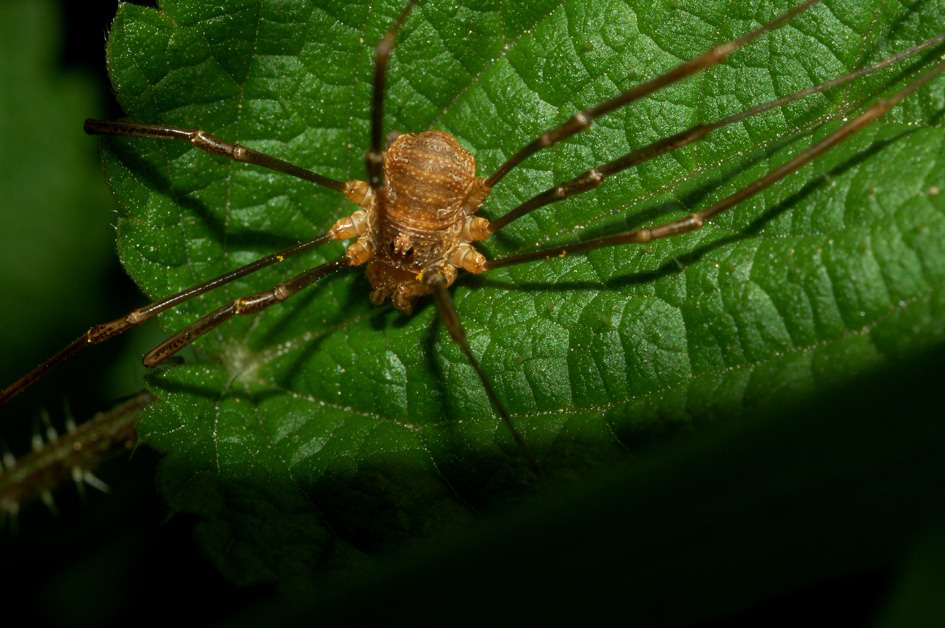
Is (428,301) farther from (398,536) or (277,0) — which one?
(277,0)

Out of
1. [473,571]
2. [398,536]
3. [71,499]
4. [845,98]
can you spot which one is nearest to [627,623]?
[473,571]

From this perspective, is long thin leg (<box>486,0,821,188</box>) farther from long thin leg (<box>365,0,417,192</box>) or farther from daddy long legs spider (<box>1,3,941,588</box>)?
long thin leg (<box>365,0,417,192</box>)

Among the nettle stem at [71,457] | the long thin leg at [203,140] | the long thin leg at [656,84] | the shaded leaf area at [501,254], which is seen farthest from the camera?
the nettle stem at [71,457]

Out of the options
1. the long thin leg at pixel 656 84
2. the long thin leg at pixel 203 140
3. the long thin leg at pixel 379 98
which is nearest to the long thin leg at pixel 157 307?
the long thin leg at pixel 203 140

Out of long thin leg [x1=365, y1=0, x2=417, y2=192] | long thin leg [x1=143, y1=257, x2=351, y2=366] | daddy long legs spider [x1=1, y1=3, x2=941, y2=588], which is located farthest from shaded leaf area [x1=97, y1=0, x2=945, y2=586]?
long thin leg [x1=365, y1=0, x2=417, y2=192]

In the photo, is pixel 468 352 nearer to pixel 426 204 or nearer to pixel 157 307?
pixel 426 204

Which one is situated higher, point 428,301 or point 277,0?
point 277,0

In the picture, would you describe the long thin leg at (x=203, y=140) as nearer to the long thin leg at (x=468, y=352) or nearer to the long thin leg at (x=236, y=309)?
the long thin leg at (x=236, y=309)
